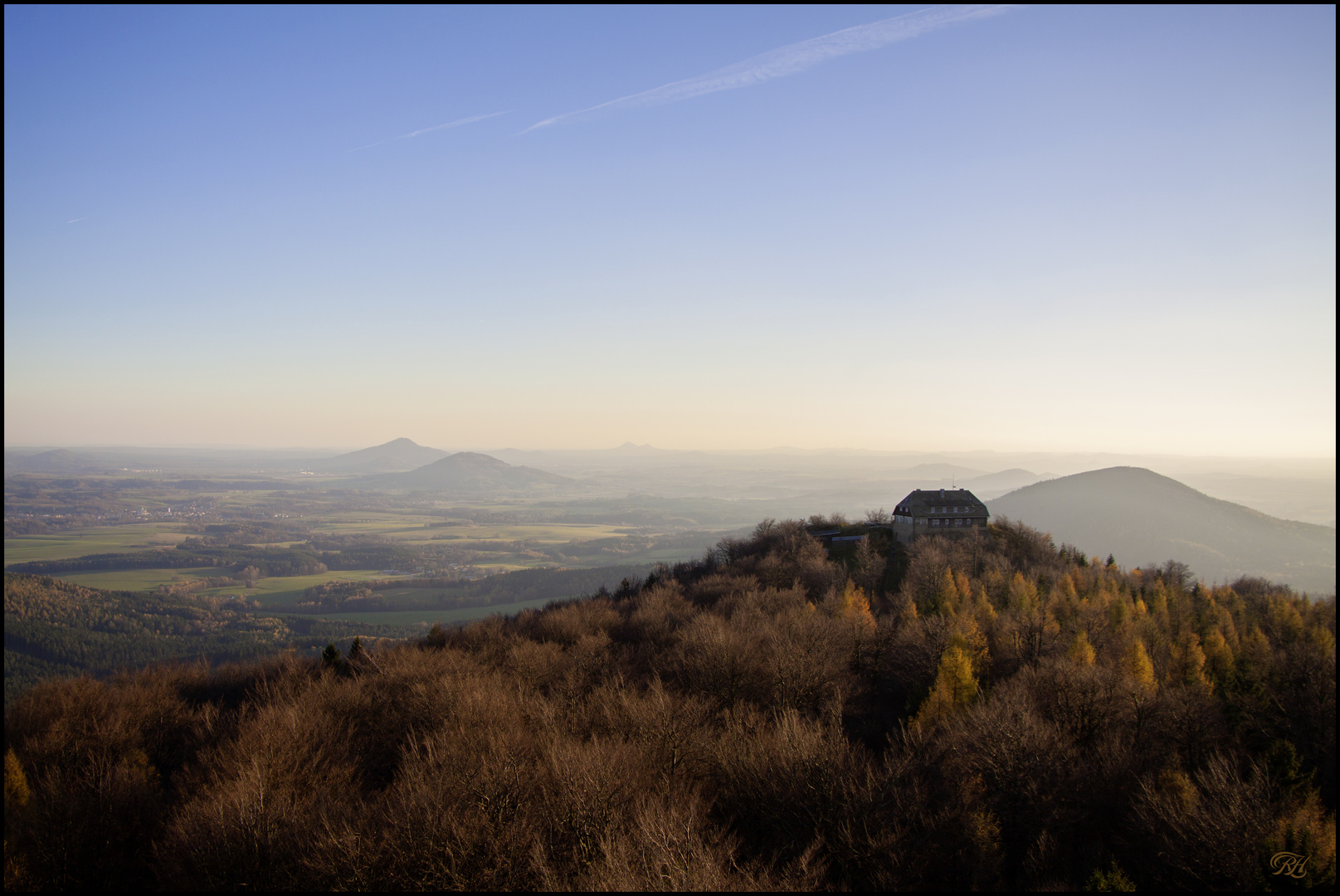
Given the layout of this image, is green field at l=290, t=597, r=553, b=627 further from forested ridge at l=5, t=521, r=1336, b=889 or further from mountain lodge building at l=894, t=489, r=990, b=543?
forested ridge at l=5, t=521, r=1336, b=889

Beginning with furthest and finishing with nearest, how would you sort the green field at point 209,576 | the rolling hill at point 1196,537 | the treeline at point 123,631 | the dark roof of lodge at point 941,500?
the rolling hill at point 1196,537 → the green field at point 209,576 → the treeline at point 123,631 → the dark roof of lodge at point 941,500

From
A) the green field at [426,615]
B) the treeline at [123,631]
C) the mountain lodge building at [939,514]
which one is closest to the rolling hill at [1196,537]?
the mountain lodge building at [939,514]

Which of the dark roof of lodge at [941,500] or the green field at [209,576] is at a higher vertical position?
the dark roof of lodge at [941,500]

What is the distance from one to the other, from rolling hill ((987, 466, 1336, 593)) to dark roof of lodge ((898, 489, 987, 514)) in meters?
123

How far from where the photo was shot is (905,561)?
67188 millimetres

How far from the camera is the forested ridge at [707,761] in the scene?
15.9 metres

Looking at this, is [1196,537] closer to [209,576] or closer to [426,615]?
[426,615]

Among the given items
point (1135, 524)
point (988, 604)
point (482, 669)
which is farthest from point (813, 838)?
point (1135, 524)

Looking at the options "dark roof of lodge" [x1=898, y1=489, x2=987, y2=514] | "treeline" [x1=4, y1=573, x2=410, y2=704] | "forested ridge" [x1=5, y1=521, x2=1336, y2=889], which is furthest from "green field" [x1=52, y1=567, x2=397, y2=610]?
"dark roof of lodge" [x1=898, y1=489, x2=987, y2=514]

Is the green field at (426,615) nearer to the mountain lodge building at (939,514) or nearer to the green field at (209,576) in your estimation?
the green field at (209,576)

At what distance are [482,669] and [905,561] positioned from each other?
160 feet

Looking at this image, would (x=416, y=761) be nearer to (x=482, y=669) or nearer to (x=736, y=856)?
(x=736, y=856)

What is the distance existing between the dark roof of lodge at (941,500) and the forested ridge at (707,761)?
24.4 meters

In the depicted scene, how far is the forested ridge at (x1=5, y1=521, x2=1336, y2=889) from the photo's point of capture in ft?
52.3
